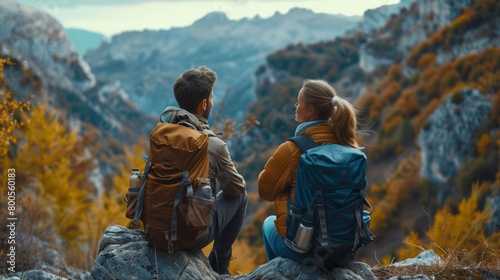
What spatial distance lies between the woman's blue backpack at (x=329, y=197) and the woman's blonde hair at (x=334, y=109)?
11 cm

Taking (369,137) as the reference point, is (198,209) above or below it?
above

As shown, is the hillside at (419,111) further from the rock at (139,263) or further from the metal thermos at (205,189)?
the rock at (139,263)

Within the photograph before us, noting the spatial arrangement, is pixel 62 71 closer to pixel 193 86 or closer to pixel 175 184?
pixel 193 86

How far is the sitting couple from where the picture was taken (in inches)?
150

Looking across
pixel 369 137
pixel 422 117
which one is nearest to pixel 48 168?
pixel 422 117

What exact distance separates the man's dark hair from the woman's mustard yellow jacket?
650 millimetres

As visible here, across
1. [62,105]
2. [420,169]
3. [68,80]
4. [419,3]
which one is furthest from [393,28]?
[68,80]

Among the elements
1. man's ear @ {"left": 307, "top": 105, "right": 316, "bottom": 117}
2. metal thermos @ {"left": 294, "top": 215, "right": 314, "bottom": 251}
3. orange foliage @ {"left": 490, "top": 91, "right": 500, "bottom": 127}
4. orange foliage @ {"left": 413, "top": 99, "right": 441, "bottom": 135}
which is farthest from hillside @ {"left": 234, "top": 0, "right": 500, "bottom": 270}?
metal thermos @ {"left": 294, "top": 215, "right": 314, "bottom": 251}

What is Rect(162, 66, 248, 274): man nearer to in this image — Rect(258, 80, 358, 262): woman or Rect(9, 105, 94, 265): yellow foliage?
Rect(258, 80, 358, 262): woman

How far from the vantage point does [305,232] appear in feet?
11.9

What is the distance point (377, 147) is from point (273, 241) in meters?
45.9

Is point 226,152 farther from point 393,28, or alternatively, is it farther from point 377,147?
point 393,28

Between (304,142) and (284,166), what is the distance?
212 mm

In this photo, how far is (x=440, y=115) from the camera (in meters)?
32.6
